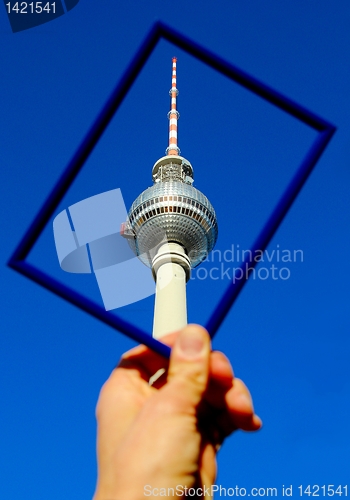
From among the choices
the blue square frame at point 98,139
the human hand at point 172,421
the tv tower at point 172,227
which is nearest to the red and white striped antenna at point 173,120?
the tv tower at point 172,227

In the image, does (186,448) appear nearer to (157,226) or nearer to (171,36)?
(171,36)

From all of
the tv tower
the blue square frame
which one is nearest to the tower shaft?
the tv tower

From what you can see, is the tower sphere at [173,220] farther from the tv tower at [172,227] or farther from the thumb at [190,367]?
the thumb at [190,367]

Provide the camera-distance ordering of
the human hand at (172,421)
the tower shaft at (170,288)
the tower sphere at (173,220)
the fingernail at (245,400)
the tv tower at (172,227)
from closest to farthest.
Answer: the human hand at (172,421), the fingernail at (245,400), the tower shaft at (170,288), the tv tower at (172,227), the tower sphere at (173,220)

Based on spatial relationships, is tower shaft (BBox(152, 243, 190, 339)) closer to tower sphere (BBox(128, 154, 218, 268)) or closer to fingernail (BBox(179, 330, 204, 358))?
tower sphere (BBox(128, 154, 218, 268))

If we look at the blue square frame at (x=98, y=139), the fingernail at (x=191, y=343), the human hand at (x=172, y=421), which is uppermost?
the blue square frame at (x=98, y=139)

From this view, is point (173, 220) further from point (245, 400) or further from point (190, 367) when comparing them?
point (190, 367)
